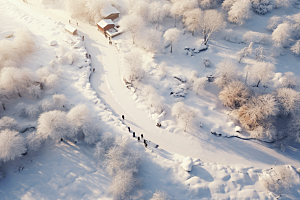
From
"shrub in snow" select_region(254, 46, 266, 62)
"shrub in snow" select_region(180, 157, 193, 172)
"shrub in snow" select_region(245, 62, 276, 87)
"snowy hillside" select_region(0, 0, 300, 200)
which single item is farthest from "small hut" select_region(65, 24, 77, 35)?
"shrub in snow" select_region(254, 46, 266, 62)

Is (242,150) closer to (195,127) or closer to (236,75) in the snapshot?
(195,127)

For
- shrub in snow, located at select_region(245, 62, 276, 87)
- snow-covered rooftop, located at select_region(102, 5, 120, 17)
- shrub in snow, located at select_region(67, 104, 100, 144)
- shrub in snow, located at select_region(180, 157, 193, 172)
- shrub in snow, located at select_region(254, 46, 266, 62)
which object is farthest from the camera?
snow-covered rooftop, located at select_region(102, 5, 120, 17)

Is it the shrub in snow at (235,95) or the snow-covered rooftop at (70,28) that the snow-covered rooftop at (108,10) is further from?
the shrub in snow at (235,95)

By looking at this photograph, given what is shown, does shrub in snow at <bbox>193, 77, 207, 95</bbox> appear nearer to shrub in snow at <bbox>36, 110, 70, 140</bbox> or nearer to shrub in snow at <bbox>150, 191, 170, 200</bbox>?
shrub in snow at <bbox>150, 191, 170, 200</bbox>

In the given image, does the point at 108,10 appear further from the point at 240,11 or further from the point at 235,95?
the point at 235,95

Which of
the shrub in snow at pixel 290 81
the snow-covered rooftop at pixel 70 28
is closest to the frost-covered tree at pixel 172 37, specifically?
the snow-covered rooftop at pixel 70 28

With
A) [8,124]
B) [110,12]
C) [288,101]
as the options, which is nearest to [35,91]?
[8,124]

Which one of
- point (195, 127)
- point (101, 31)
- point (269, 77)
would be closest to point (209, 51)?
point (269, 77)
